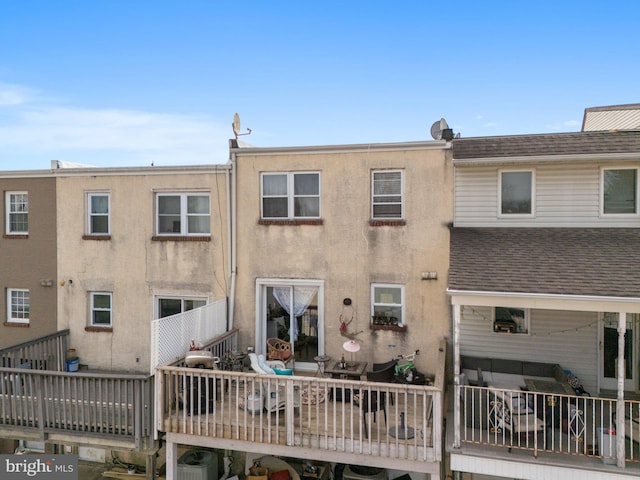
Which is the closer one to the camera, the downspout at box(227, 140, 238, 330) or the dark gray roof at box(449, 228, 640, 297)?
the dark gray roof at box(449, 228, 640, 297)

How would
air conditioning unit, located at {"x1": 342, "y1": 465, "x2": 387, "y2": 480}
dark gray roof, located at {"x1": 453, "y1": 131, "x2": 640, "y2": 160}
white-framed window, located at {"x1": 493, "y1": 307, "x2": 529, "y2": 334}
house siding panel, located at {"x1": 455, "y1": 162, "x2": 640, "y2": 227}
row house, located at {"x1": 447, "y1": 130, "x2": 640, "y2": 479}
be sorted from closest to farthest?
row house, located at {"x1": 447, "y1": 130, "x2": 640, "y2": 479} → air conditioning unit, located at {"x1": 342, "y1": 465, "x2": 387, "y2": 480} → dark gray roof, located at {"x1": 453, "y1": 131, "x2": 640, "y2": 160} → house siding panel, located at {"x1": 455, "y1": 162, "x2": 640, "y2": 227} → white-framed window, located at {"x1": 493, "y1": 307, "x2": 529, "y2": 334}

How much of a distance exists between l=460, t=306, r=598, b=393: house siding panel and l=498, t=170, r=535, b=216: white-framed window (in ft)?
8.37

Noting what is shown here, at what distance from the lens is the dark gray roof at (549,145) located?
31.3 feet

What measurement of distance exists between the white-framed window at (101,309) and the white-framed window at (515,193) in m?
11.5

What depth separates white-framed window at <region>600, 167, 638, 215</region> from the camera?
9.80 meters

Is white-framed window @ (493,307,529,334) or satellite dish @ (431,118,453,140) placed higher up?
satellite dish @ (431,118,453,140)

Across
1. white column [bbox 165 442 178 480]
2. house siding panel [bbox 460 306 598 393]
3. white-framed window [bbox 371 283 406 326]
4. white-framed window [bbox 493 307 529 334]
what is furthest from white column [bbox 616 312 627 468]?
white column [bbox 165 442 178 480]

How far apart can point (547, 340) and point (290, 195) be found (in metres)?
7.45

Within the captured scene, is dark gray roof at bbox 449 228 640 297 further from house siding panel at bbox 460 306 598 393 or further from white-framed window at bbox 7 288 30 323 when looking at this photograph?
white-framed window at bbox 7 288 30 323

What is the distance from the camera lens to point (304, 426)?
25.7 feet

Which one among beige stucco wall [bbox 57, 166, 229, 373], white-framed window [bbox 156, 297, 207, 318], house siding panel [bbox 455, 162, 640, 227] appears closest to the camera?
house siding panel [bbox 455, 162, 640, 227]

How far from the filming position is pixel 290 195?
1123 cm

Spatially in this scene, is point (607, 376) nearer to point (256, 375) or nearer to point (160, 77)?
point (256, 375)

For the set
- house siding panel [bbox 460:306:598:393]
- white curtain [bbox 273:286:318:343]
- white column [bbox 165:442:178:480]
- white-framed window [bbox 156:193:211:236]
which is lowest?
white column [bbox 165:442:178:480]
